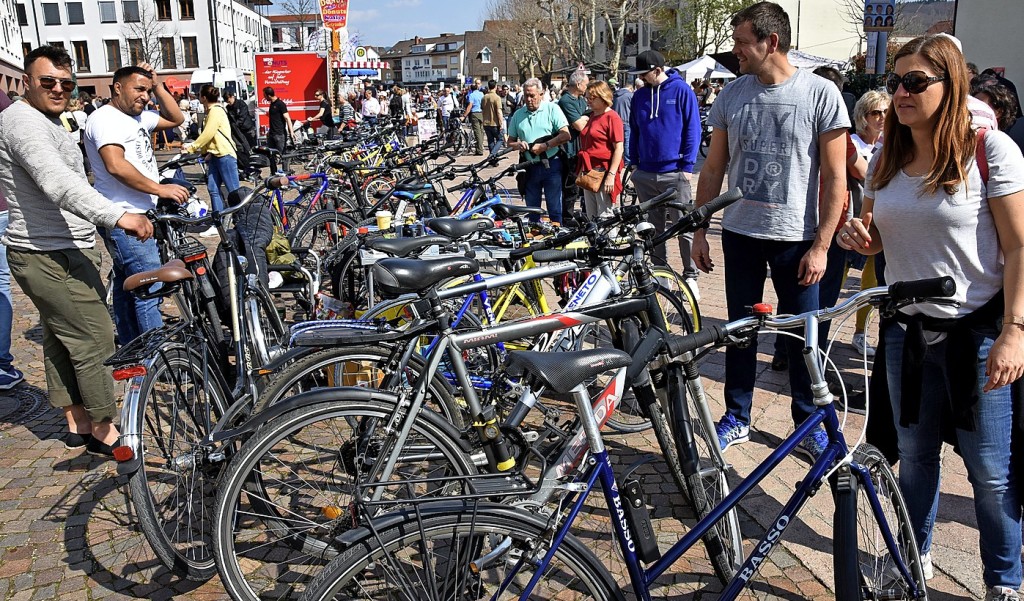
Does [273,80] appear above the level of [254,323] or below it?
above

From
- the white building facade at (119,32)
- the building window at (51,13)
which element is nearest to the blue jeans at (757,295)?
the white building facade at (119,32)

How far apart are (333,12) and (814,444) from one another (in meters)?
27.8

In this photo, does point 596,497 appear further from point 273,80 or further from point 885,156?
point 273,80

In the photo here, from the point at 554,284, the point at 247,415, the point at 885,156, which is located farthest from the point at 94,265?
the point at 885,156

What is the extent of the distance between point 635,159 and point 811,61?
17.2 metres

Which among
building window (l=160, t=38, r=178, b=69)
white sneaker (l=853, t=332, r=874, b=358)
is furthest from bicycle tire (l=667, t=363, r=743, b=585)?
building window (l=160, t=38, r=178, b=69)

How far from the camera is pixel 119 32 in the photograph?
2530 inches

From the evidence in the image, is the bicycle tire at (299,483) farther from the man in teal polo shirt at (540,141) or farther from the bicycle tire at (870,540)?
the man in teal polo shirt at (540,141)

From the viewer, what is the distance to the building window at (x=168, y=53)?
64.0m

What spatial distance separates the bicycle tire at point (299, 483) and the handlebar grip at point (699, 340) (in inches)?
33.1

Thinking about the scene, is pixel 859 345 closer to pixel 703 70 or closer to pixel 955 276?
pixel 955 276

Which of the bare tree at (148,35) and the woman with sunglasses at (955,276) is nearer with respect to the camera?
the woman with sunglasses at (955,276)

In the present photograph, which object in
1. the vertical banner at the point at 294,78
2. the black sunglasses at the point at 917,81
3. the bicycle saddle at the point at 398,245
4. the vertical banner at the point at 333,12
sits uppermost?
the vertical banner at the point at 333,12

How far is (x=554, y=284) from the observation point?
6.25 meters
